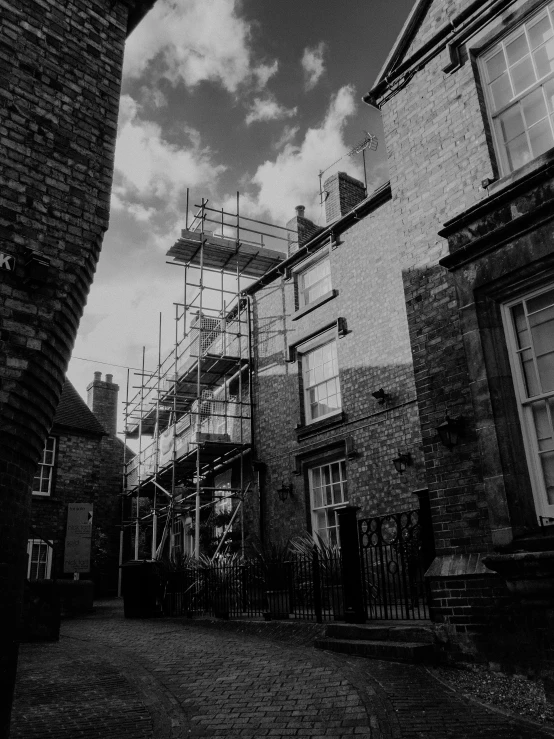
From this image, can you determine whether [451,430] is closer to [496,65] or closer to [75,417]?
[496,65]

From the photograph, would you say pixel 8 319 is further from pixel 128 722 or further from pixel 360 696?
pixel 360 696

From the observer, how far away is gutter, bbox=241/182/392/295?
14328mm

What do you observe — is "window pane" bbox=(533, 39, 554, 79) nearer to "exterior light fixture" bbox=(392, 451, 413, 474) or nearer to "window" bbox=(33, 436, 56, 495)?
"exterior light fixture" bbox=(392, 451, 413, 474)

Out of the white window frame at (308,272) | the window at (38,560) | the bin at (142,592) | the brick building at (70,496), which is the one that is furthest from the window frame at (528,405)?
the window at (38,560)

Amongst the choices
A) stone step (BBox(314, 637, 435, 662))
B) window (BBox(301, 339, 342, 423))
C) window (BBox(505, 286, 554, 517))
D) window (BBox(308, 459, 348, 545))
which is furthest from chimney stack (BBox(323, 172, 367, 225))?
stone step (BBox(314, 637, 435, 662))

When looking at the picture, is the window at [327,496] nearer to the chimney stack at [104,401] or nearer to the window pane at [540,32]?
the window pane at [540,32]

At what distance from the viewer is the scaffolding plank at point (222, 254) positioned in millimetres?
19031

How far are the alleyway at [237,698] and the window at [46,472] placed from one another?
36.0 feet

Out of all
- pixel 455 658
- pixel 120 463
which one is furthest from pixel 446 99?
pixel 120 463

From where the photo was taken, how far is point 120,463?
27453mm

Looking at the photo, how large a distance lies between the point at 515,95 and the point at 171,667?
25.5 ft

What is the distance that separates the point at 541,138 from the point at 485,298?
197 centimetres

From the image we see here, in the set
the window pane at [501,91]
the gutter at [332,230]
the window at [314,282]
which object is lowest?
the window pane at [501,91]

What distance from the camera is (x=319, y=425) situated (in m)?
15.1
